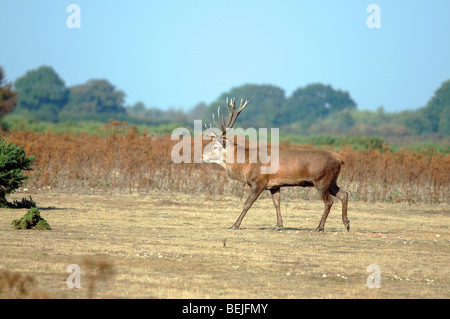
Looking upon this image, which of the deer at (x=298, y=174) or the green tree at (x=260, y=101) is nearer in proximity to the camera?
the deer at (x=298, y=174)

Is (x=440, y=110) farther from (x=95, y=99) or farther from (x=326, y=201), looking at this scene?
(x=326, y=201)

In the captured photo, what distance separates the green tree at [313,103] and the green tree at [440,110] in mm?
20456

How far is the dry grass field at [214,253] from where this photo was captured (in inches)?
368

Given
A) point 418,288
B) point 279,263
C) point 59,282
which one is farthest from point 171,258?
point 418,288

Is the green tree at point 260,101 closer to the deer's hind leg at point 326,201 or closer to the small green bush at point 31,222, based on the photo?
the deer's hind leg at point 326,201

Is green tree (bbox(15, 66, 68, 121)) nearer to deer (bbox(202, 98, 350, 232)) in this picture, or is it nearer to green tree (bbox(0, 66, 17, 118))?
green tree (bbox(0, 66, 17, 118))

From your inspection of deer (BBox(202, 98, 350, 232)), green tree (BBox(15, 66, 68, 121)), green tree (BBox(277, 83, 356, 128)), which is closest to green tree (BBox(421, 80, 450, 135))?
green tree (BBox(277, 83, 356, 128))

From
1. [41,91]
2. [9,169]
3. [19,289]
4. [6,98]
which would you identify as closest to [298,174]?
[9,169]

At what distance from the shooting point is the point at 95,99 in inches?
4363

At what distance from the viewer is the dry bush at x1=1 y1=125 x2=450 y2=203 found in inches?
897

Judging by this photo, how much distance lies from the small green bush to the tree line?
75.1 m

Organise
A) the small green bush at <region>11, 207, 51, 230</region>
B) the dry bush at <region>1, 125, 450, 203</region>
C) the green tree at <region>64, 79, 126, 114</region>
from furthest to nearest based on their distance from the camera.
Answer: the green tree at <region>64, 79, 126, 114</region>, the dry bush at <region>1, 125, 450, 203</region>, the small green bush at <region>11, 207, 51, 230</region>

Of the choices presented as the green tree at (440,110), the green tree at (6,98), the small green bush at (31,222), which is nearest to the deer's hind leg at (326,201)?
the small green bush at (31,222)
